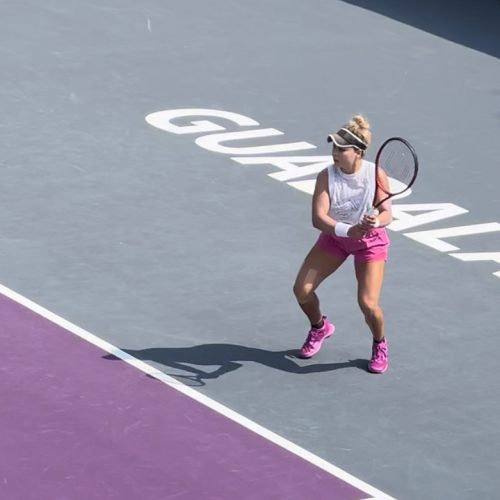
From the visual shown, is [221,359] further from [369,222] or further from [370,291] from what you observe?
[369,222]

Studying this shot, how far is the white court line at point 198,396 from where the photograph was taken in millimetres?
10547

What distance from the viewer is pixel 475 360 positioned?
12.4 m

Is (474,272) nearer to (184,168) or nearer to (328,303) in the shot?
(328,303)

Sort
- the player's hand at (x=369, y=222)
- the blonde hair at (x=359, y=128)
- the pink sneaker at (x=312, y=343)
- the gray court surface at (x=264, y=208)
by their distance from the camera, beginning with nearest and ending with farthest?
the player's hand at (x=369, y=222), the blonde hair at (x=359, y=128), the gray court surface at (x=264, y=208), the pink sneaker at (x=312, y=343)

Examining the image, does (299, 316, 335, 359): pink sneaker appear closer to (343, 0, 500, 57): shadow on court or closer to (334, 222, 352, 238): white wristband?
(334, 222, 352, 238): white wristband

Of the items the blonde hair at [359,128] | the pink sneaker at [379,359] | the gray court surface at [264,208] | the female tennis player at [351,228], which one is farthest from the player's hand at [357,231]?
the gray court surface at [264,208]

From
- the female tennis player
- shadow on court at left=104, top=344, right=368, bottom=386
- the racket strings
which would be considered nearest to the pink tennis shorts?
the female tennis player

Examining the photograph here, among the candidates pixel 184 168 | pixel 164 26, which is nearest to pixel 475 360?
pixel 184 168

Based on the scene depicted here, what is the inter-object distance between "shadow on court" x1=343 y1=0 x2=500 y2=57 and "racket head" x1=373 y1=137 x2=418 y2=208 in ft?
30.0

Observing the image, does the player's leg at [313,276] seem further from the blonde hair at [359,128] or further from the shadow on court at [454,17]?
A: the shadow on court at [454,17]

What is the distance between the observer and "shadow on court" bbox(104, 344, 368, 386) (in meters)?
12.1

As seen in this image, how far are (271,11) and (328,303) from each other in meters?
8.86

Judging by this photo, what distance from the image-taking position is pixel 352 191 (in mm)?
11719

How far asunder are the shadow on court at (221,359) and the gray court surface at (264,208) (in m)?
0.02
